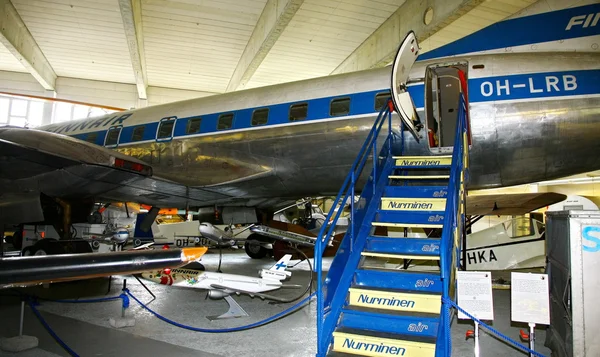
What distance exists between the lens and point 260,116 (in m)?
8.08

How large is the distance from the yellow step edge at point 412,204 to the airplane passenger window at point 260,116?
364 cm

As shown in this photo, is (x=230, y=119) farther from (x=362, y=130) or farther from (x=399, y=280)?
(x=399, y=280)

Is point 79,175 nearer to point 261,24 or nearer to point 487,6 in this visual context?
point 261,24

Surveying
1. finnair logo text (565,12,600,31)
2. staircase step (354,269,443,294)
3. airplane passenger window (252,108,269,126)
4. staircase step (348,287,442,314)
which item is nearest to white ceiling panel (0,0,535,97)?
airplane passenger window (252,108,269,126)

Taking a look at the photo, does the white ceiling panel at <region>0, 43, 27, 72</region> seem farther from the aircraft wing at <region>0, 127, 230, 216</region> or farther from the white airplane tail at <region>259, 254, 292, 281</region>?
the white airplane tail at <region>259, 254, 292, 281</region>

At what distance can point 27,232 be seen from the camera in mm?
8812

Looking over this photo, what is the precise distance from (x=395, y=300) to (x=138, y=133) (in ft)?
26.1

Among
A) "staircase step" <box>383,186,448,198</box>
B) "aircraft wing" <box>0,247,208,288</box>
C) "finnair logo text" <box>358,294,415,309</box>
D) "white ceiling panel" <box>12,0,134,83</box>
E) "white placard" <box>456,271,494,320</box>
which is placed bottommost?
"finnair logo text" <box>358,294,415,309</box>

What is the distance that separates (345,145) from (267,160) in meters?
1.61

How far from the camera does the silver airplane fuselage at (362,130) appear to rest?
19.7ft

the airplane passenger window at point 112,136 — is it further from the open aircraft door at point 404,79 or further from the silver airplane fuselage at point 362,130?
the open aircraft door at point 404,79

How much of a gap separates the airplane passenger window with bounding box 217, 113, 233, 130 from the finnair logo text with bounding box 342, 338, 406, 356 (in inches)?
225

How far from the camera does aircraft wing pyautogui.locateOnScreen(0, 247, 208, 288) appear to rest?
6.81 feet

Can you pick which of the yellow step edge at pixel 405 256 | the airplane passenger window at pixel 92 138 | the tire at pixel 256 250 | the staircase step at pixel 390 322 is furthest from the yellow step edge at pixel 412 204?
the airplane passenger window at pixel 92 138
